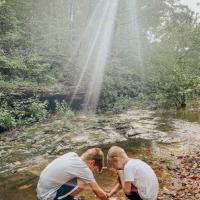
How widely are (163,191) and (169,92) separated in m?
14.4

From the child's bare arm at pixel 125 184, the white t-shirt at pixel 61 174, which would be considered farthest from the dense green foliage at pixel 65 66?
the child's bare arm at pixel 125 184

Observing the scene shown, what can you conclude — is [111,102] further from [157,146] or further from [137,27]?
[137,27]

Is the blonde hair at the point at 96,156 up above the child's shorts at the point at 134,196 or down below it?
above

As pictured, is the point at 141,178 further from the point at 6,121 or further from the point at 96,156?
the point at 6,121

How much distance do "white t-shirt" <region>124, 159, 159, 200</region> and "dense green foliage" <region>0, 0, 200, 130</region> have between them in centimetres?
962

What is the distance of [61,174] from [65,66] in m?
18.6

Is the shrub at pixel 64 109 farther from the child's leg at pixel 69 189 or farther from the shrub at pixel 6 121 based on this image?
the child's leg at pixel 69 189

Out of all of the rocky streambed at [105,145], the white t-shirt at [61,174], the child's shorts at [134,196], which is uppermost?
the white t-shirt at [61,174]

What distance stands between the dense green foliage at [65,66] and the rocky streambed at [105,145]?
6.10ft

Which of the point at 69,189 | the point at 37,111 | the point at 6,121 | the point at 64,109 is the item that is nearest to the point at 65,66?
the point at 64,109

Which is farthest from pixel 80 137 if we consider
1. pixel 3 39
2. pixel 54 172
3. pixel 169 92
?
pixel 3 39

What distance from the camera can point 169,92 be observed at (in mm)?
20688

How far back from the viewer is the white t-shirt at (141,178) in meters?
→ 5.04

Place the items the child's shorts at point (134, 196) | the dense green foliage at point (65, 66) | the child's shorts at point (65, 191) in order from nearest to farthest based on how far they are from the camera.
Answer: the child's shorts at point (65, 191) < the child's shorts at point (134, 196) < the dense green foliage at point (65, 66)
